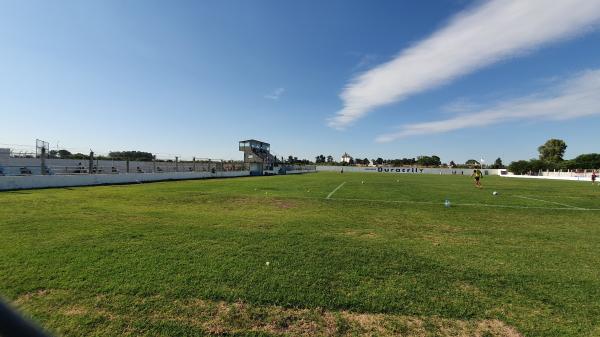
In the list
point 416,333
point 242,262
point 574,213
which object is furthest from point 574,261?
point 574,213

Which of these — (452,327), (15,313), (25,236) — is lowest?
(452,327)

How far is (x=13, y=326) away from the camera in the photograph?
75 centimetres

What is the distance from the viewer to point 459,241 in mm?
7348

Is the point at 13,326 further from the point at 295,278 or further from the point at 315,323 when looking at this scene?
the point at 295,278

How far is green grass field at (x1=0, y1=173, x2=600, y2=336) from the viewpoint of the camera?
12.0 ft

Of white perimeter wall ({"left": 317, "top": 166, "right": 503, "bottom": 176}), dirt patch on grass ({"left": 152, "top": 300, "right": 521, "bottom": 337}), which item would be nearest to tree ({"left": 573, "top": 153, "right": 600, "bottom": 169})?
white perimeter wall ({"left": 317, "top": 166, "right": 503, "bottom": 176})

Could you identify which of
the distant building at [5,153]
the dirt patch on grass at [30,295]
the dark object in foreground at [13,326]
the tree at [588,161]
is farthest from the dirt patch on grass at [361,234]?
the tree at [588,161]

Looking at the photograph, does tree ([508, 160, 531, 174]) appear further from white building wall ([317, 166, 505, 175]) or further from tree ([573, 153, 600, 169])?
tree ([573, 153, 600, 169])

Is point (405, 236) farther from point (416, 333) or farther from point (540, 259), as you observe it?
point (416, 333)

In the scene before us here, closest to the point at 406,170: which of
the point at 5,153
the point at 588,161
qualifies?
the point at 588,161

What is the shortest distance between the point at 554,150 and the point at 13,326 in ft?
442

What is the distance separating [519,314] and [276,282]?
304 cm

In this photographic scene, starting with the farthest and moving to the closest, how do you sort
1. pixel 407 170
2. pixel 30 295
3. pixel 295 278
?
pixel 407 170 → pixel 295 278 → pixel 30 295

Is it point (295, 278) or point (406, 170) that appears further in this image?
point (406, 170)
